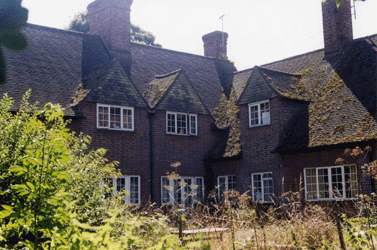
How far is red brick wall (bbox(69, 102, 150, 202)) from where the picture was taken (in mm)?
22375

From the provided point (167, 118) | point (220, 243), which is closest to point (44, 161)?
point (220, 243)

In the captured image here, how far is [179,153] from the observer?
82.6 feet

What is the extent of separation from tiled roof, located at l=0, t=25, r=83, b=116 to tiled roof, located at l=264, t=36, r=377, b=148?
1150cm

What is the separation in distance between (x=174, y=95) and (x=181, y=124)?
1651mm

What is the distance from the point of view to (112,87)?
2359 cm

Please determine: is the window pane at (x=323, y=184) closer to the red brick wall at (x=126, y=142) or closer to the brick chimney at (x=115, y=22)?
the red brick wall at (x=126, y=142)

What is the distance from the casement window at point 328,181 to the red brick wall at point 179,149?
21.9 ft

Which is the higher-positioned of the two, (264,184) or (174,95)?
(174,95)

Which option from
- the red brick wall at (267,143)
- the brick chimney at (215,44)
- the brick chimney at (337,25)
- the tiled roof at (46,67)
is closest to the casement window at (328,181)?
the red brick wall at (267,143)

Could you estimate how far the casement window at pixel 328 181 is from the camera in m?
19.7

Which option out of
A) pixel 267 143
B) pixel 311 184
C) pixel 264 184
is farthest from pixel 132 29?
pixel 311 184

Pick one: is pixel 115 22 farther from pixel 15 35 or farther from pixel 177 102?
pixel 177 102

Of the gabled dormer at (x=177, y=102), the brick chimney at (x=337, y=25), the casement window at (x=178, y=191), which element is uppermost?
the brick chimney at (x=337, y=25)

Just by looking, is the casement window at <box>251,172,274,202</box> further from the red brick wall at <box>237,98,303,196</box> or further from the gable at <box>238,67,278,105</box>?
the gable at <box>238,67,278,105</box>
